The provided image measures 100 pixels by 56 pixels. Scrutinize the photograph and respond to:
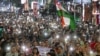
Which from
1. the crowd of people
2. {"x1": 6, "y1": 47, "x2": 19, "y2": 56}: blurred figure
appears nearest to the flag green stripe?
the crowd of people

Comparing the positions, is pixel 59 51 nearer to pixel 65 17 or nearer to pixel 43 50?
pixel 43 50

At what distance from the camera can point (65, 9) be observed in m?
4.87

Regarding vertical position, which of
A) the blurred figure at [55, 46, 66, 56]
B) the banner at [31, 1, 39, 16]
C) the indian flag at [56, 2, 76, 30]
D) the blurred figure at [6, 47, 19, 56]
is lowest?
the blurred figure at [55, 46, 66, 56]

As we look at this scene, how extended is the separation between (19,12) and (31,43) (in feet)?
1.87

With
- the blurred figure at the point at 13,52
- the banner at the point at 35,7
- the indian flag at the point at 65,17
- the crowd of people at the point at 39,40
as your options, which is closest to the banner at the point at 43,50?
the crowd of people at the point at 39,40

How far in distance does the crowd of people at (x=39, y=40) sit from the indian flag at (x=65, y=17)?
11 centimetres

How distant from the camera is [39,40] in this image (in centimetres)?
488

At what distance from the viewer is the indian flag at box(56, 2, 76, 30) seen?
484cm

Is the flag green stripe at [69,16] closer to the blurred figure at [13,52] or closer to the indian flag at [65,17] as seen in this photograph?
the indian flag at [65,17]

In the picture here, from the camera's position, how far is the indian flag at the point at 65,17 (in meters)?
4.84

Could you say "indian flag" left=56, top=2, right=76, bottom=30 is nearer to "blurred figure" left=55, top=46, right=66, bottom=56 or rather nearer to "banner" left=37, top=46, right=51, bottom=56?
"blurred figure" left=55, top=46, right=66, bottom=56

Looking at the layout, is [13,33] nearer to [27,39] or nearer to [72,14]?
[27,39]

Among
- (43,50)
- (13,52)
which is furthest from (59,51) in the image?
(13,52)

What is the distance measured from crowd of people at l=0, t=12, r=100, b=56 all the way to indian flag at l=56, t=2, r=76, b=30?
0.36 feet
